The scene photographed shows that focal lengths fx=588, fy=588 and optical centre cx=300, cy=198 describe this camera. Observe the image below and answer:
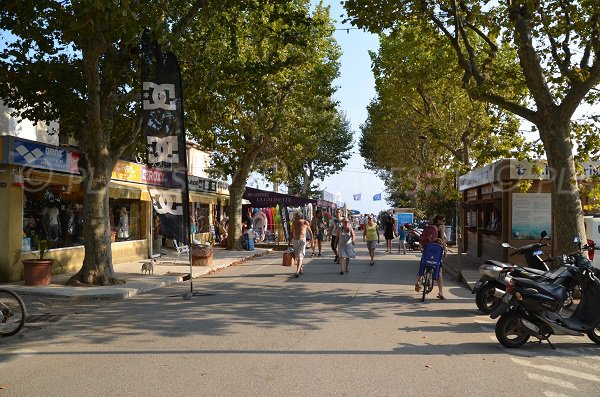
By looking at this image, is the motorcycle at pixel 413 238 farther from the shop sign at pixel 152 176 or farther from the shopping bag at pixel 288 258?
the shop sign at pixel 152 176

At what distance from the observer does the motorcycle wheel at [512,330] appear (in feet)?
24.6

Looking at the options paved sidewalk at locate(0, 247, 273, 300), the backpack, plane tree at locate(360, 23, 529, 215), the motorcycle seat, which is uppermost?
plane tree at locate(360, 23, 529, 215)

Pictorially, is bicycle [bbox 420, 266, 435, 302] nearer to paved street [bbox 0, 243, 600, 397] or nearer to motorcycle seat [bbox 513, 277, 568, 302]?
paved street [bbox 0, 243, 600, 397]

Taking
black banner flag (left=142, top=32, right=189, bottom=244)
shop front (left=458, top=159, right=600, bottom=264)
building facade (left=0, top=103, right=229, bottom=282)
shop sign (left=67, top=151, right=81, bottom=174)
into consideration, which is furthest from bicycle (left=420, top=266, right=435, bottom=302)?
shop sign (left=67, top=151, right=81, bottom=174)

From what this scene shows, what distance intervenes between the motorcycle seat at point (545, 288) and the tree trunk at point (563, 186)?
13.4ft

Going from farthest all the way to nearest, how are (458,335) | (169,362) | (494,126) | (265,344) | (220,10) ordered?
(494,126) < (220,10) < (458,335) < (265,344) < (169,362)

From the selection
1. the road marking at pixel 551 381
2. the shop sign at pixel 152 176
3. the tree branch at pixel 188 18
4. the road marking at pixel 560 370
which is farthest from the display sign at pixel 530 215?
the shop sign at pixel 152 176

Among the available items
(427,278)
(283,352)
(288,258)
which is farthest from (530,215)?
(283,352)

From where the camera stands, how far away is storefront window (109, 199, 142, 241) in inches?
798

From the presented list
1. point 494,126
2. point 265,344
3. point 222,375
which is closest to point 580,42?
point 494,126

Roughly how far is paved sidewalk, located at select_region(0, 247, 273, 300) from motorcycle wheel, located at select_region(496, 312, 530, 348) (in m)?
8.05

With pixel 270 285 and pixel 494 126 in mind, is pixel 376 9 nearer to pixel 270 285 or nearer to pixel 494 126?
pixel 494 126

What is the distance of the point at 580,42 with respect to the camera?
11.9m

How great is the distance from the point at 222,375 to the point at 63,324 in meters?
4.29
